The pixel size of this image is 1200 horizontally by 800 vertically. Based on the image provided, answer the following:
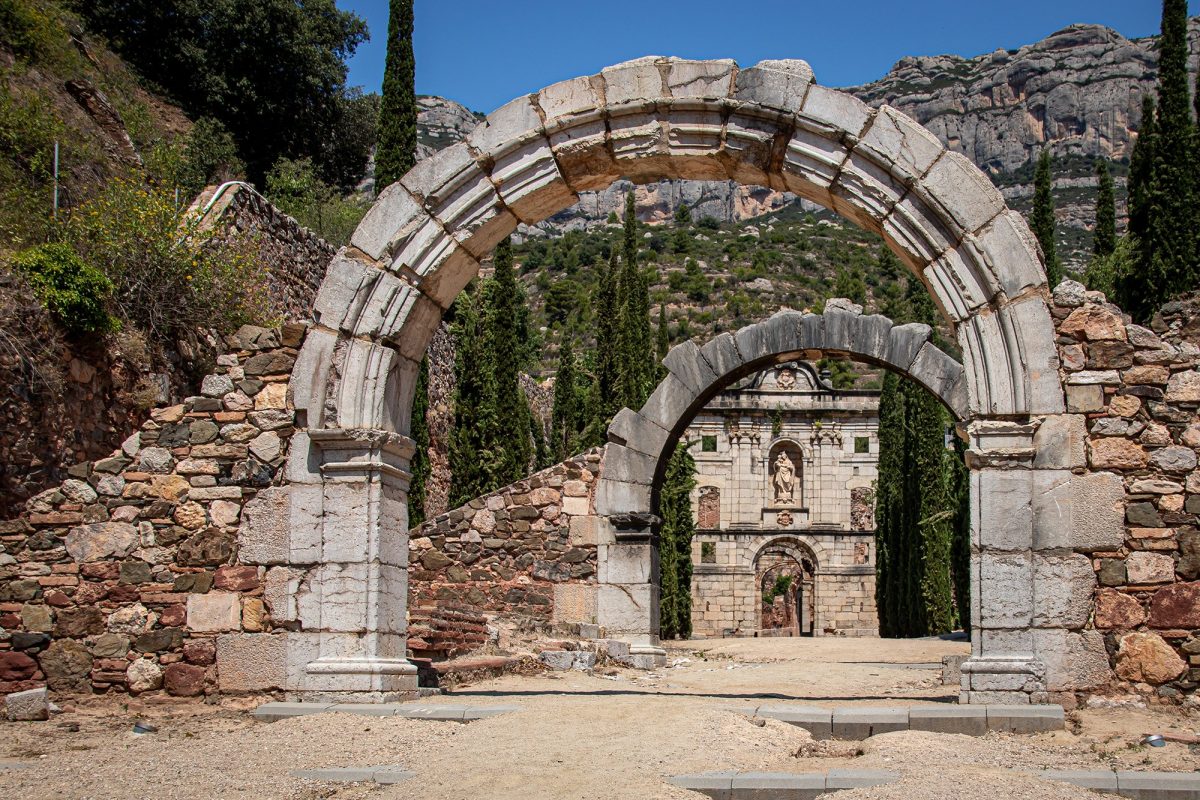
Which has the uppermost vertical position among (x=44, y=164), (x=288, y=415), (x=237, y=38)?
(x=237, y=38)

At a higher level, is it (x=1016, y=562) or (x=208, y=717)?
(x=1016, y=562)

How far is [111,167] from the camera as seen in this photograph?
15.4 m

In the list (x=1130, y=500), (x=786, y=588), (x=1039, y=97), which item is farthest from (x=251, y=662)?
(x=1039, y=97)

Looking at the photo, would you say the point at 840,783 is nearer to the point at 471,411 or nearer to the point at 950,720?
the point at 950,720

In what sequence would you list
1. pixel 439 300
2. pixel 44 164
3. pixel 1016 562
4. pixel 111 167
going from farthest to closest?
pixel 111 167
pixel 44 164
pixel 439 300
pixel 1016 562

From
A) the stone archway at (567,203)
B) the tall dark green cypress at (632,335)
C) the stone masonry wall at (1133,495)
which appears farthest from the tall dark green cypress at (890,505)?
the stone archway at (567,203)

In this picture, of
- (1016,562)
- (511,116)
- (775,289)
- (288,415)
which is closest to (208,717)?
(288,415)

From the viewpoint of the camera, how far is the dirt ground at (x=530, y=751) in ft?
18.6

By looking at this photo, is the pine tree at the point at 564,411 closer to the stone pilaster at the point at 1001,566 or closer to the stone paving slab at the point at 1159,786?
the stone pilaster at the point at 1001,566

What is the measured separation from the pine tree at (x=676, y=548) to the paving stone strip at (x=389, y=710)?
1490cm

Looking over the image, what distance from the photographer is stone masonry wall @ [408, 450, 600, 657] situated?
1486 cm

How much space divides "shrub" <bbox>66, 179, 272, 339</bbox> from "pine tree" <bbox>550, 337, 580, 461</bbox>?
17770mm

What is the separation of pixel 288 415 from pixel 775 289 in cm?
5248

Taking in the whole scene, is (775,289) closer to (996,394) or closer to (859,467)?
(859,467)
